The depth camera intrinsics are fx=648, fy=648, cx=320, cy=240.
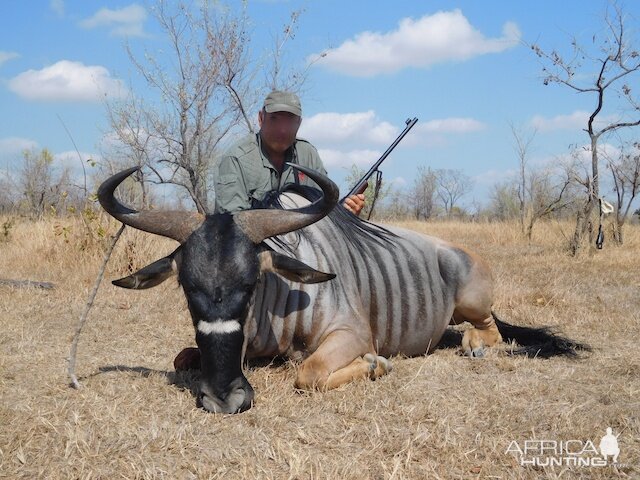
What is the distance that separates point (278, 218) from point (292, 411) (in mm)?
1069

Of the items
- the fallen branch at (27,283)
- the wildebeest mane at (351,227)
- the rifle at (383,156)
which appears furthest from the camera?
the fallen branch at (27,283)

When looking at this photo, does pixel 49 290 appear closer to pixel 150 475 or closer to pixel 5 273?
pixel 5 273

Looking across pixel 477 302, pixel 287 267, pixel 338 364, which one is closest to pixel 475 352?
pixel 477 302

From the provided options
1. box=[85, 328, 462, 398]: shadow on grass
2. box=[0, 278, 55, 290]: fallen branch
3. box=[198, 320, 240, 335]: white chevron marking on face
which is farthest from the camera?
box=[0, 278, 55, 290]: fallen branch

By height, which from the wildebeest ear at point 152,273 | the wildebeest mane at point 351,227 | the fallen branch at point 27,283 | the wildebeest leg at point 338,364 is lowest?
the fallen branch at point 27,283

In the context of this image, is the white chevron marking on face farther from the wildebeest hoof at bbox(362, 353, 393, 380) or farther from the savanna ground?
the wildebeest hoof at bbox(362, 353, 393, 380)

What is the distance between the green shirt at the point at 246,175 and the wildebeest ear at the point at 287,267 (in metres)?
1.20

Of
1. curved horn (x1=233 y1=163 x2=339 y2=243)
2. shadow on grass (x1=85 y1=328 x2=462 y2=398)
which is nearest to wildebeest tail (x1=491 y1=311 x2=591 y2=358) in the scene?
shadow on grass (x1=85 y1=328 x2=462 y2=398)

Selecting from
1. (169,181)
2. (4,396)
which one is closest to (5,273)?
(4,396)

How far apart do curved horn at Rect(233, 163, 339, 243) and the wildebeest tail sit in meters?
2.12

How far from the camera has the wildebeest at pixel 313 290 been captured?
11.2 ft

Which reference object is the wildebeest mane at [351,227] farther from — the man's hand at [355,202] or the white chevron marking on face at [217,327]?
the white chevron marking on face at [217,327]

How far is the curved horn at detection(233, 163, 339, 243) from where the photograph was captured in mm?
3631
